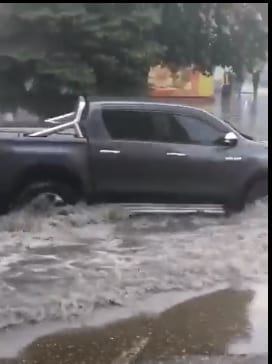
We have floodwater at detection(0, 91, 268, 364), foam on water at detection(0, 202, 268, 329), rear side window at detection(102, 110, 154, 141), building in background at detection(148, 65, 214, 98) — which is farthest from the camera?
building in background at detection(148, 65, 214, 98)

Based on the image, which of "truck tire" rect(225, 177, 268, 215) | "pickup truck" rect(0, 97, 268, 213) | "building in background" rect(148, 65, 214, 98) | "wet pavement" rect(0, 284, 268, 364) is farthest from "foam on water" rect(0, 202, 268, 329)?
"building in background" rect(148, 65, 214, 98)

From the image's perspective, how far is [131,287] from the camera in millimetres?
6621

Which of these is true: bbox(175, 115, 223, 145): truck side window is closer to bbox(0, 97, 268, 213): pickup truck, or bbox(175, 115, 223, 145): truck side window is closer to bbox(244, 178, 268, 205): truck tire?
bbox(0, 97, 268, 213): pickup truck

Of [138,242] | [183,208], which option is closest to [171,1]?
[183,208]

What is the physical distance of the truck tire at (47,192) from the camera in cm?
928

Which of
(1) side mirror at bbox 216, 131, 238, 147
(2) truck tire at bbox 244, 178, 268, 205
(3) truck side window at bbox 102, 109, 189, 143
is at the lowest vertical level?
(2) truck tire at bbox 244, 178, 268, 205

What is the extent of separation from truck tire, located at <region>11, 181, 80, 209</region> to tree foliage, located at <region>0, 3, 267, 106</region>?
4.56m

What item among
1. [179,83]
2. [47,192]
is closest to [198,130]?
[47,192]

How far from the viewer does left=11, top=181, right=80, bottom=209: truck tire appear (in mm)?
9281

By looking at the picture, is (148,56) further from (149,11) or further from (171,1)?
(171,1)

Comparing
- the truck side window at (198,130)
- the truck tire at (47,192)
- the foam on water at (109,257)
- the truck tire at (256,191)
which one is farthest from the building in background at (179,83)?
the truck tire at (47,192)

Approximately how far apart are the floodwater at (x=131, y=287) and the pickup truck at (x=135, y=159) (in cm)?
30

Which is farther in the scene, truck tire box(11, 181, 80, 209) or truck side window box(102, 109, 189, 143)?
truck side window box(102, 109, 189, 143)

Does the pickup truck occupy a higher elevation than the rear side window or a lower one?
lower
